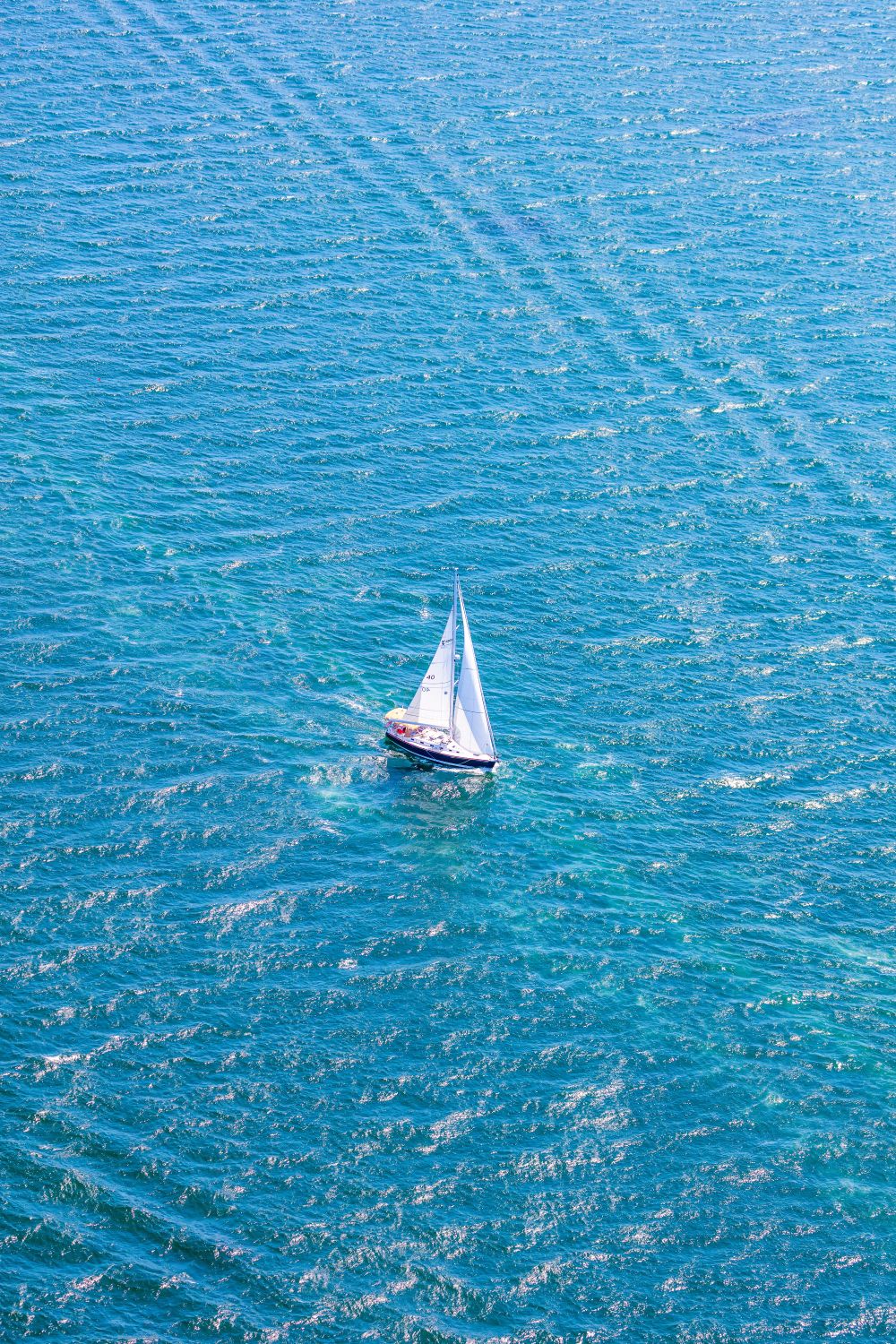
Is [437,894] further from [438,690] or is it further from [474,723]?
[438,690]

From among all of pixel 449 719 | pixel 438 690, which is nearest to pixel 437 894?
pixel 449 719

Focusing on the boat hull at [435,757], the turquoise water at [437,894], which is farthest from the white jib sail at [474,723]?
the turquoise water at [437,894]

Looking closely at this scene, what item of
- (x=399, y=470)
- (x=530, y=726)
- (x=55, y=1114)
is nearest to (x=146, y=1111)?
(x=55, y=1114)

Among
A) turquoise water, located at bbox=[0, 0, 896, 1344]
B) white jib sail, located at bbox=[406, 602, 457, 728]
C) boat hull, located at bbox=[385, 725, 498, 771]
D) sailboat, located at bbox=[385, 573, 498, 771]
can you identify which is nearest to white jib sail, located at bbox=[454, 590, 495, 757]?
sailboat, located at bbox=[385, 573, 498, 771]

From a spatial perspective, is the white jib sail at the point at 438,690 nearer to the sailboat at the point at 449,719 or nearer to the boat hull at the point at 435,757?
the sailboat at the point at 449,719

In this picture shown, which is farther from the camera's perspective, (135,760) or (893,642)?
(893,642)

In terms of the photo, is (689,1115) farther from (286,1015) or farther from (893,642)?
(893,642)
